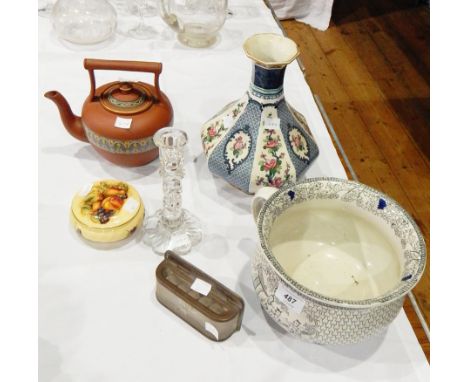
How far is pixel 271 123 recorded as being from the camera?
2.64 ft

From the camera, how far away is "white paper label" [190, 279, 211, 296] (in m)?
0.69

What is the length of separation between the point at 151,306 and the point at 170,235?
122mm

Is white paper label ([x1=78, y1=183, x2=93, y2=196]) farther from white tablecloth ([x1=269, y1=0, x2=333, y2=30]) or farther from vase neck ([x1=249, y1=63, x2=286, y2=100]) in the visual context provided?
white tablecloth ([x1=269, y1=0, x2=333, y2=30])

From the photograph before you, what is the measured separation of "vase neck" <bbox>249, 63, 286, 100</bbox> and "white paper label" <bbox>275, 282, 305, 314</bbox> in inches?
12.1

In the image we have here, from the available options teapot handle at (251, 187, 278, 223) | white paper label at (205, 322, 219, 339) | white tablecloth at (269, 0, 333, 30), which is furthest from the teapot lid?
white tablecloth at (269, 0, 333, 30)

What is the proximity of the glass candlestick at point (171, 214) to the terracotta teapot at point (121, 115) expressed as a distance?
104mm

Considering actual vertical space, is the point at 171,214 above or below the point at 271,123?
below

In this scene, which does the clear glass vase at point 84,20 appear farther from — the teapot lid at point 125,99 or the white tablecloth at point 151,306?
the teapot lid at point 125,99

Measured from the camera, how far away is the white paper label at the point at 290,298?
23.7 inches

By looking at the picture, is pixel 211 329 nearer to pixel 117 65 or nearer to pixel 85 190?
pixel 85 190

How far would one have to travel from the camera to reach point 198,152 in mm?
966

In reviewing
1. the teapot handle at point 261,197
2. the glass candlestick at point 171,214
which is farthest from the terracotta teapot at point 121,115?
the teapot handle at point 261,197

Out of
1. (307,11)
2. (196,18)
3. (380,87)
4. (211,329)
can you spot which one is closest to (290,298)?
(211,329)

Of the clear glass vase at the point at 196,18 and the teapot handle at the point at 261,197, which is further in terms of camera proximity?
the clear glass vase at the point at 196,18
